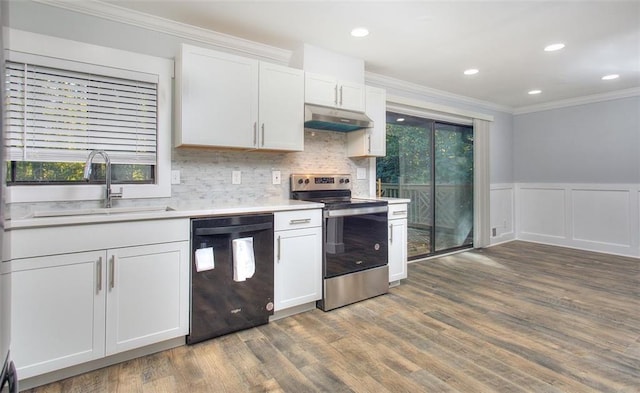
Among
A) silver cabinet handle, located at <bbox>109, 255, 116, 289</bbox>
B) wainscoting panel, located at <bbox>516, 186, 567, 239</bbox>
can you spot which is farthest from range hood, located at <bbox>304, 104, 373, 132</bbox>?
wainscoting panel, located at <bbox>516, 186, 567, 239</bbox>

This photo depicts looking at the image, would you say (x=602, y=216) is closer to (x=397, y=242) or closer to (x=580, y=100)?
(x=580, y=100)

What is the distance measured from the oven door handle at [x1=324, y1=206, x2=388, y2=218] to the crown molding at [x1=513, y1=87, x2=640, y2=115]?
411cm

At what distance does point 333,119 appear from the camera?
2.93 meters

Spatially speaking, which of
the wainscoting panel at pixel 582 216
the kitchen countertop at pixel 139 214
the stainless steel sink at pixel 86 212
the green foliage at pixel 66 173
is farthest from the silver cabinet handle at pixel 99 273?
the wainscoting panel at pixel 582 216

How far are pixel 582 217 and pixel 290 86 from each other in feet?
16.6

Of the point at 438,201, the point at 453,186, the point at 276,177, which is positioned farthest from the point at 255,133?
the point at 453,186

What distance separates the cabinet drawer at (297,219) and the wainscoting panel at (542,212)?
4.69 m

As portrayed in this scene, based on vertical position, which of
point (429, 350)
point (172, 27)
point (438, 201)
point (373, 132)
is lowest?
point (429, 350)

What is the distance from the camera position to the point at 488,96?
4863 mm

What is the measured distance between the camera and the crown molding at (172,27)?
2189 mm

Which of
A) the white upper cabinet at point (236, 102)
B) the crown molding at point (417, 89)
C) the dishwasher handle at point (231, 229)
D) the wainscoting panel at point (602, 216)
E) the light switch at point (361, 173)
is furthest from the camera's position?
the wainscoting panel at point (602, 216)

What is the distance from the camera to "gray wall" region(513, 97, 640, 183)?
4.57 m

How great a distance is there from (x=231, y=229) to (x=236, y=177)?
74cm

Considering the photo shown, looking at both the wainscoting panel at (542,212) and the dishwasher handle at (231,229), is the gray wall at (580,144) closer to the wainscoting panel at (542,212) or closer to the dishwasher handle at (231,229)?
the wainscoting panel at (542,212)
